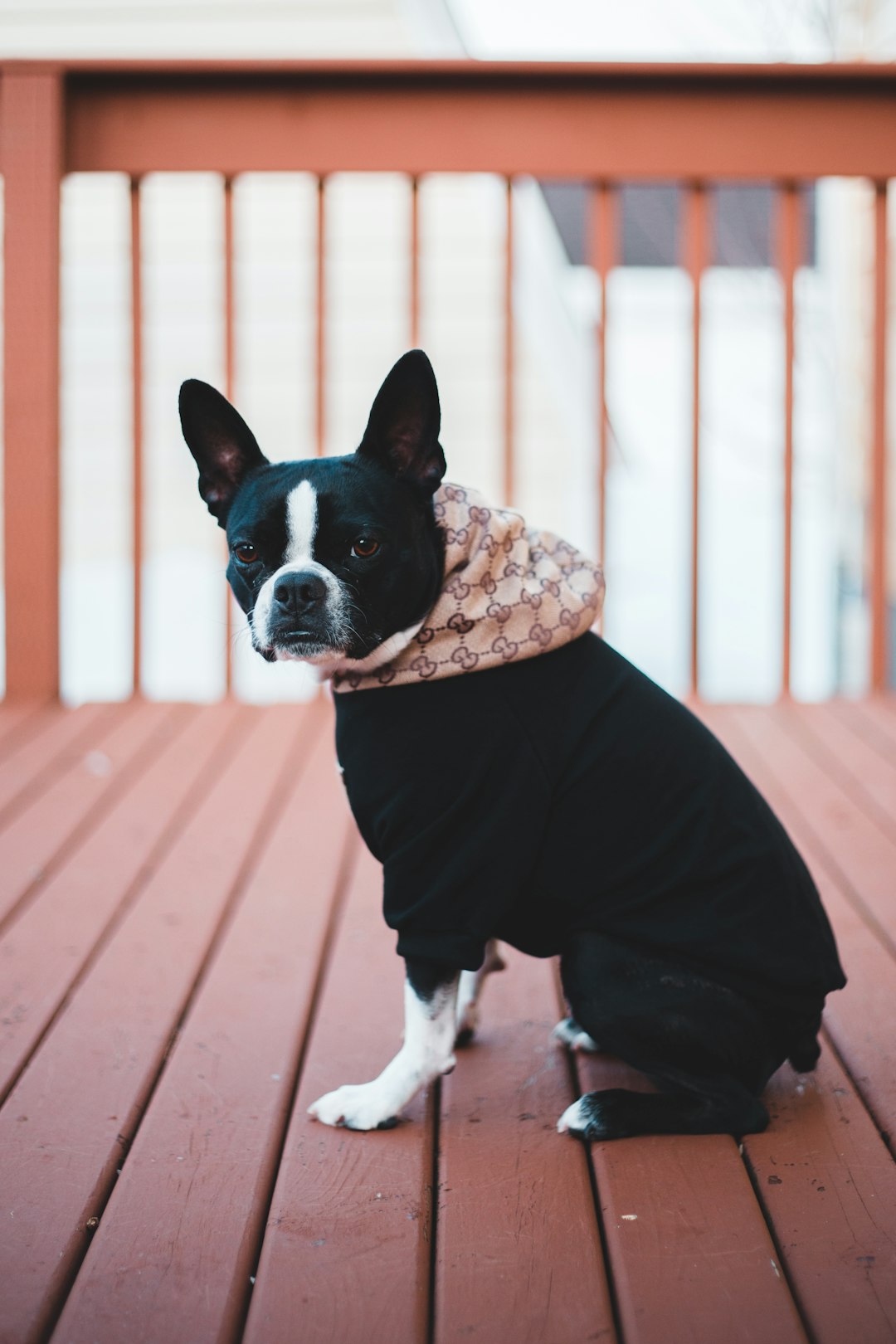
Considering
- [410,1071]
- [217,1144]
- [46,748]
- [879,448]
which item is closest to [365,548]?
[410,1071]

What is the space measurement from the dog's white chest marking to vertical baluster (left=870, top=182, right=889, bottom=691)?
2672 millimetres

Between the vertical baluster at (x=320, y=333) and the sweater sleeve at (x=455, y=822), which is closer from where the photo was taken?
the sweater sleeve at (x=455, y=822)

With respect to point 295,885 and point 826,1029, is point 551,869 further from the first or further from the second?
point 295,885

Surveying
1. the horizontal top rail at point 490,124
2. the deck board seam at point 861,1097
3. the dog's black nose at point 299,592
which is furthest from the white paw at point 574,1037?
the horizontal top rail at point 490,124

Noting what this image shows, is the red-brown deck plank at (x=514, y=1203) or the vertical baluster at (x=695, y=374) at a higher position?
the vertical baluster at (x=695, y=374)

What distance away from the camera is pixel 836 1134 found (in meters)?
1.71

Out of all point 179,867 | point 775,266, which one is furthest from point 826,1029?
point 775,266

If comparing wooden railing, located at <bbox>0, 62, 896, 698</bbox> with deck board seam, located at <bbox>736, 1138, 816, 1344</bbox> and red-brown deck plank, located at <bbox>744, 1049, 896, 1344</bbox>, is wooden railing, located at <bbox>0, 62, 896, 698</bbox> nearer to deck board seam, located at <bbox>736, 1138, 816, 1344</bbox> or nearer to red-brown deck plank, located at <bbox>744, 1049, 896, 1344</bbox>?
red-brown deck plank, located at <bbox>744, 1049, 896, 1344</bbox>

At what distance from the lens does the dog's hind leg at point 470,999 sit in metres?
2.00

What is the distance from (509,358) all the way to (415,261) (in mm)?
418

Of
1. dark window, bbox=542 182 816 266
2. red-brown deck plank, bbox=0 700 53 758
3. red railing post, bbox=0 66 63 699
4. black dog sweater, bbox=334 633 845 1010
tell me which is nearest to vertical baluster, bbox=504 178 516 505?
red railing post, bbox=0 66 63 699

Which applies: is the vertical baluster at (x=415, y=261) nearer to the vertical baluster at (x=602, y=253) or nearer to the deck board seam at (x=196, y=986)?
the vertical baluster at (x=602, y=253)

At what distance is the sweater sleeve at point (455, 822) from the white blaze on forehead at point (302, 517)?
0.30 metres

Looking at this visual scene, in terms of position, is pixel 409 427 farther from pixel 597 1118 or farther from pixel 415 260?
pixel 415 260
